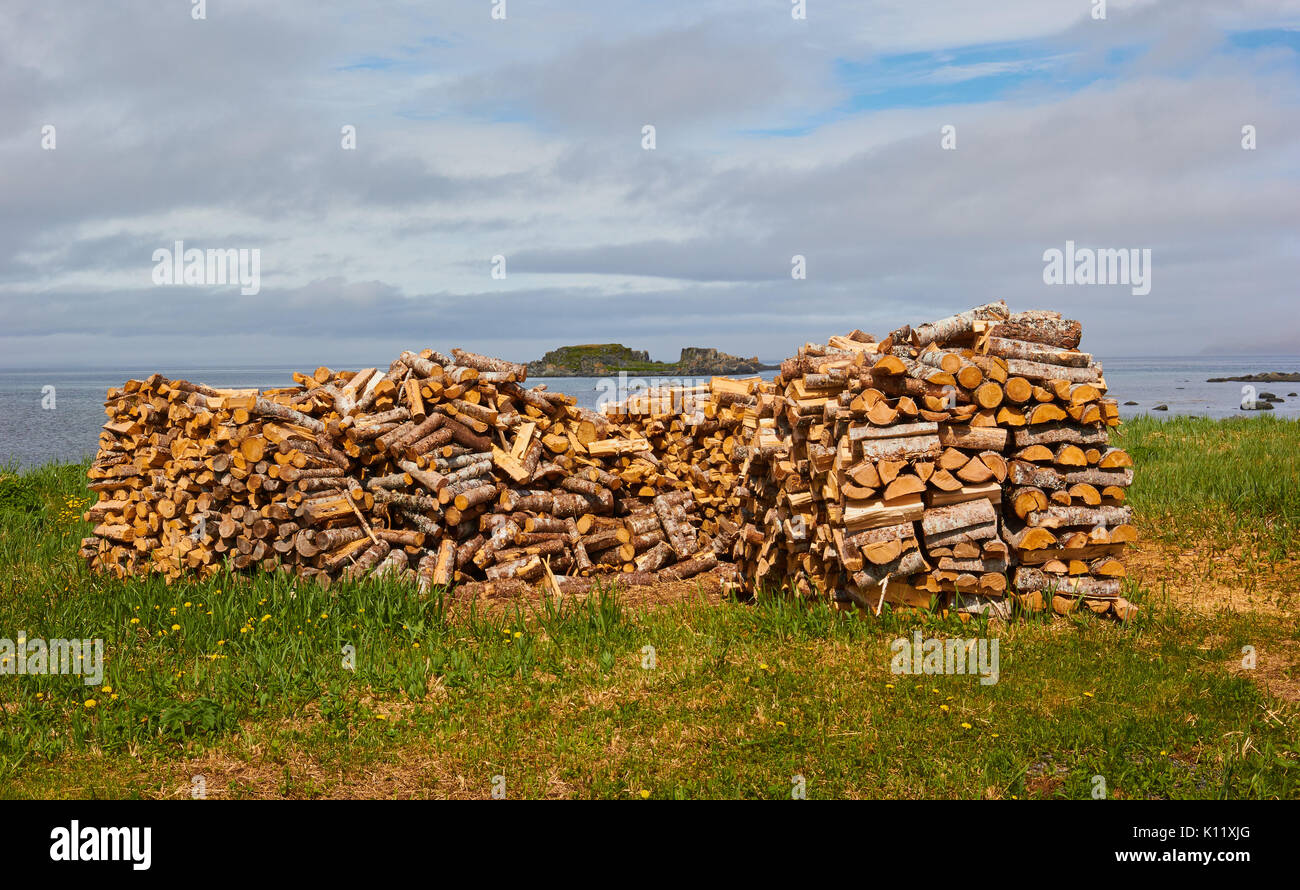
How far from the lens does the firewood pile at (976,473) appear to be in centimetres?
778

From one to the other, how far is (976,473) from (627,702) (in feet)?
11.7

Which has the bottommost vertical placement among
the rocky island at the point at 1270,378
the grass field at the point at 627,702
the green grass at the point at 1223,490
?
the grass field at the point at 627,702

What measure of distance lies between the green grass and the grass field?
1636 mm

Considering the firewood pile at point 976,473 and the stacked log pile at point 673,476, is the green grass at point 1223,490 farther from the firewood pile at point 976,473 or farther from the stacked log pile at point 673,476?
the firewood pile at point 976,473

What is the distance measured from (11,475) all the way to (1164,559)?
19379 millimetres

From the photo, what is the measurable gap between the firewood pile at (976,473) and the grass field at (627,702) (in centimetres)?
39

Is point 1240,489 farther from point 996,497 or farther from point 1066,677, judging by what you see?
point 1066,677

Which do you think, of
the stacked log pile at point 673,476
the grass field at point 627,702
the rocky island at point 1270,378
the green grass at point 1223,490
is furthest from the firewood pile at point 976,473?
the rocky island at point 1270,378

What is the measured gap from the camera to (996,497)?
26.0ft

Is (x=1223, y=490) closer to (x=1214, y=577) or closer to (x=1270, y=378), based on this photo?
(x=1214, y=577)

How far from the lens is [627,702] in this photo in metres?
Answer: 6.62

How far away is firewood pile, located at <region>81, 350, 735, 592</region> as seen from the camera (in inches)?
400

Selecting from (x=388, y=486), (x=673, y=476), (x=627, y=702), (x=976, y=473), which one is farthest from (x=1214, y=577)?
(x=388, y=486)

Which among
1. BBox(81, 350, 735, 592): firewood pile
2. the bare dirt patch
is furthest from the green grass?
BBox(81, 350, 735, 592): firewood pile
